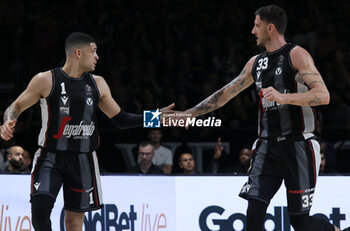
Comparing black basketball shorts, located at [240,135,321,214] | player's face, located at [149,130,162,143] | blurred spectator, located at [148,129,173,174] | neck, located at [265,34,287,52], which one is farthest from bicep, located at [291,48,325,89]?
player's face, located at [149,130,162,143]

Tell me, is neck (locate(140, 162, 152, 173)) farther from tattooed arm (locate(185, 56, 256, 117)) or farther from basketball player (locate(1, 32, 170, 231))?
tattooed arm (locate(185, 56, 256, 117))

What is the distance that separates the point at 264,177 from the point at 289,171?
0.71 ft

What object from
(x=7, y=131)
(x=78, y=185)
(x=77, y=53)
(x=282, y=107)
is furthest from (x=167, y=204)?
(x=282, y=107)

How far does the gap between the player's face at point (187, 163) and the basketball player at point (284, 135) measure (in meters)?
3.58

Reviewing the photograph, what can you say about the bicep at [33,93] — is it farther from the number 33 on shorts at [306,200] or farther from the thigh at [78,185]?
the number 33 on shorts at [306,200]

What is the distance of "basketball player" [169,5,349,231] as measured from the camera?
579cm

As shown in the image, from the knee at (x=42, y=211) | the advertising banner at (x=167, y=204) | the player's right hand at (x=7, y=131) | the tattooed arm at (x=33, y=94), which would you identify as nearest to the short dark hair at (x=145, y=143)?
the advertising banner at (x=167, y=204)

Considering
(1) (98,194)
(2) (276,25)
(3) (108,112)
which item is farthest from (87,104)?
(2) (276,25)

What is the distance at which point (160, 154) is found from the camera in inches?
406

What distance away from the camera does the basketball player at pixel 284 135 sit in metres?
5.79

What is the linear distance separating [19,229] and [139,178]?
153 centimetres

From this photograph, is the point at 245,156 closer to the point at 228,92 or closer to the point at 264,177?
the point at 228,92

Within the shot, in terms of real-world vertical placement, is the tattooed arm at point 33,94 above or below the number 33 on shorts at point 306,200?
above

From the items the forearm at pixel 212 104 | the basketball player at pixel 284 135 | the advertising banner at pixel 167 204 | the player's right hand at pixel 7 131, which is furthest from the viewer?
the advertising banner at pixel 167 204
